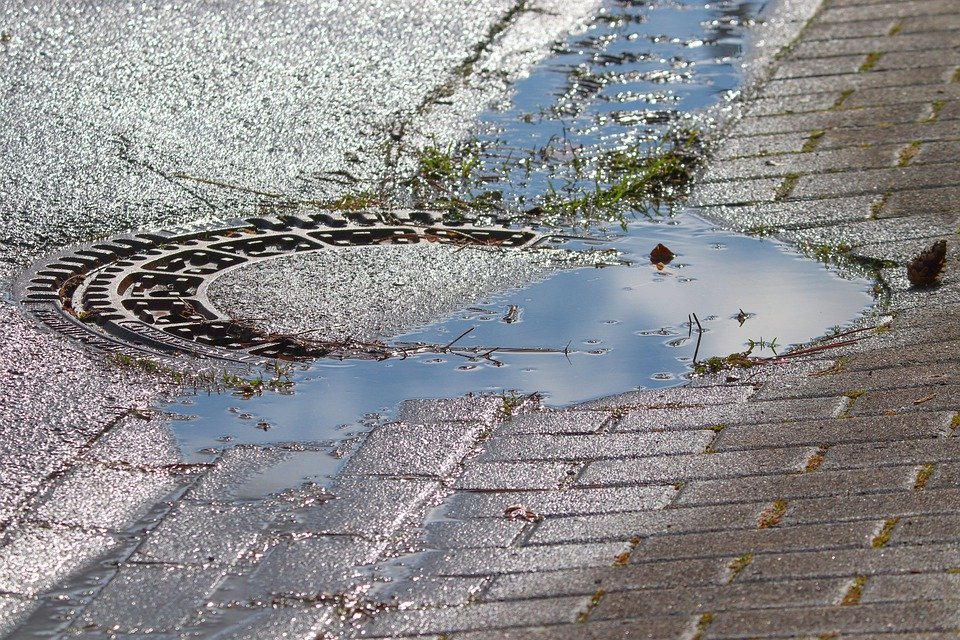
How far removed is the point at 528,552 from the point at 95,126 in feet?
11.2

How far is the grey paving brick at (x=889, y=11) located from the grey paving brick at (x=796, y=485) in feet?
15.8

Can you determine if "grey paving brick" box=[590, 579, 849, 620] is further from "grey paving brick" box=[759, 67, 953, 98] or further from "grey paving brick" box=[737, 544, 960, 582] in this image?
"grey paving brick" box=[759, 67, 953, 98]

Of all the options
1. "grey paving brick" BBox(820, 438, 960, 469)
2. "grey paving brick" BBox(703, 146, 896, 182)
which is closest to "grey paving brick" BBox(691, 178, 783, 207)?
"grey paving brick" BBox(703, 146, 896, 182)

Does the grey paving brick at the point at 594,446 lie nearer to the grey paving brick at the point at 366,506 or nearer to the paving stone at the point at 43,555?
the grey paving brick at the point at 366,506

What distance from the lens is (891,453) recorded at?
335cm

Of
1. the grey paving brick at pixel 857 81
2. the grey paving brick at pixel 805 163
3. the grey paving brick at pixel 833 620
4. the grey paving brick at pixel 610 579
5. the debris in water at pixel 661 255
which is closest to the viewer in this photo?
the grey paving brick at pixel 833 620

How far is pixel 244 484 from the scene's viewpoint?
11.0ft

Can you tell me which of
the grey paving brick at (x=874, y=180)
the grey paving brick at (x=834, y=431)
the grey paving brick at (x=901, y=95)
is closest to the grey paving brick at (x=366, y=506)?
the grey paving brick at (x=834, y=431)

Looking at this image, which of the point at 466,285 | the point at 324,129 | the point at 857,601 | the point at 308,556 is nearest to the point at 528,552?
the point at 308,556

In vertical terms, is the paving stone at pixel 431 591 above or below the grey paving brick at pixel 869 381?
below

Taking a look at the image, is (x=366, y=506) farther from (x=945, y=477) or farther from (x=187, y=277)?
(x=187, y=277)

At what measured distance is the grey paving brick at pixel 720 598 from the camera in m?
2.71

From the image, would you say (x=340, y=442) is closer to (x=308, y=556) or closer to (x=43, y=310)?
(x=308, y=556)

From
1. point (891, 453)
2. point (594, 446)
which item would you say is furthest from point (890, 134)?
point (594, 446)
